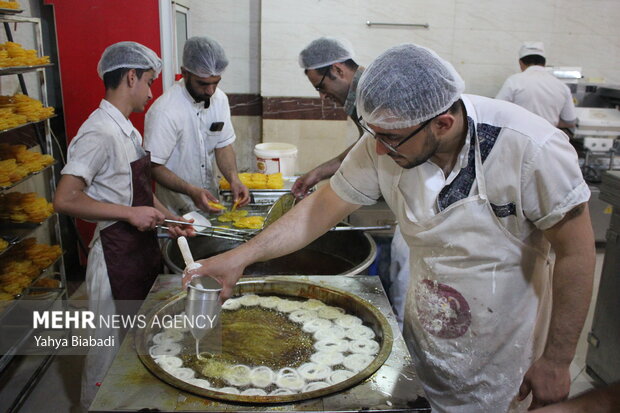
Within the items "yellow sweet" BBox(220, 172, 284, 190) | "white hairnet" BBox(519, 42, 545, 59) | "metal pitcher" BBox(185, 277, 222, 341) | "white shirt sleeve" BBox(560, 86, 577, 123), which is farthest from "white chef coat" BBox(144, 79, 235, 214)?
"white shirt sleeve" BBox(560, 86, 577, 123)

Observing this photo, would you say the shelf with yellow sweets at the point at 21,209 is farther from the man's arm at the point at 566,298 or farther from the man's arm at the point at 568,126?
the man's arm at the point at 568,126

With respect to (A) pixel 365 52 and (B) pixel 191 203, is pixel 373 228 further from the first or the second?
(A) pixel 365 52

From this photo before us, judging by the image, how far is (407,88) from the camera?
4.99ft

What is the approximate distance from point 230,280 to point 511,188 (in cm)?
92

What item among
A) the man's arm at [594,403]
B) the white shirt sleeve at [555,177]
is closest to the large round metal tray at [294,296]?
the man's arm at [594,403]

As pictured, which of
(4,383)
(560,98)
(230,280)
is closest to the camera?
(230,280)

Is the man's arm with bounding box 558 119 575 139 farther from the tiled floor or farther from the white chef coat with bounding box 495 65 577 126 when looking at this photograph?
the tiled floor

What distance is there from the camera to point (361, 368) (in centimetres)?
166

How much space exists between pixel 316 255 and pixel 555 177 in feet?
A: 5.60

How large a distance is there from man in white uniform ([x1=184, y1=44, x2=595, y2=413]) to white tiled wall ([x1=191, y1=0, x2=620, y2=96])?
11.9ft

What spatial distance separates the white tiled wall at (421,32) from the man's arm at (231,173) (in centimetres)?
161

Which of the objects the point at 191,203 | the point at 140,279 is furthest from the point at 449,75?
the point at 191,203

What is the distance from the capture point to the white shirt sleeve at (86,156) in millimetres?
→ 2496

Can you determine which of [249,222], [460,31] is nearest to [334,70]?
[249,222]
